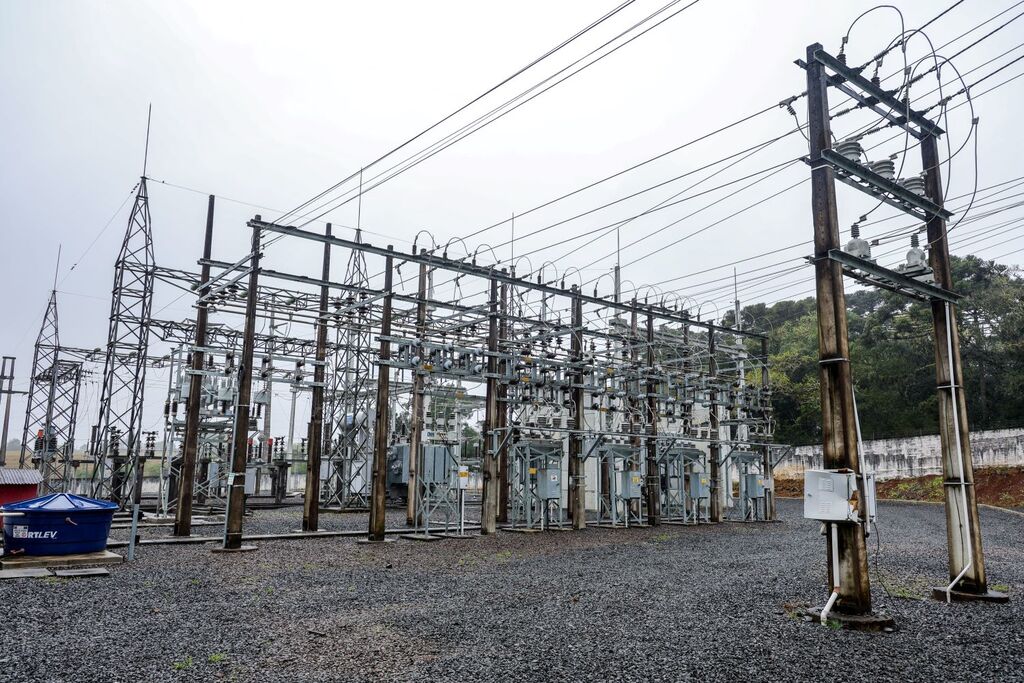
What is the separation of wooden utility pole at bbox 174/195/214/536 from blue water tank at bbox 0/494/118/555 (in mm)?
4066

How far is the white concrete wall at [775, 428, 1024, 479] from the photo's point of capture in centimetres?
3400

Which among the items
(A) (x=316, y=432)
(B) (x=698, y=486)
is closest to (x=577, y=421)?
(B) (x=698, y=486)

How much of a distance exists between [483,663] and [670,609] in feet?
10.7

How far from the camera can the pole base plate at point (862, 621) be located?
744cm

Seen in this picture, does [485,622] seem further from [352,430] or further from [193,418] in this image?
[352,430]

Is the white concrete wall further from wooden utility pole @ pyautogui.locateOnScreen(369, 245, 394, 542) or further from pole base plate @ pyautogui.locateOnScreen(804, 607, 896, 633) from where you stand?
pole base plate @ pyautogui.locateOnScreen(804, 607, 896, 633)

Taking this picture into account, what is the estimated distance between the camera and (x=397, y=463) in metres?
29.0

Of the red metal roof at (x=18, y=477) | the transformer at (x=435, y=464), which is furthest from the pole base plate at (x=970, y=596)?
the red metal roof at (x=18, y=477)

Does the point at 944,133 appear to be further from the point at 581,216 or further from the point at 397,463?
the point at 397,463

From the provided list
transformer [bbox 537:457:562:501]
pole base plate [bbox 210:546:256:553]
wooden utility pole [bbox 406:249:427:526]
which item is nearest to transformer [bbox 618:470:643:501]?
transformer [bbox 537:457:562:501]

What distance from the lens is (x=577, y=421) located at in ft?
68.1

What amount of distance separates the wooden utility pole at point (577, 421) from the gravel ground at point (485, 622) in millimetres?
6687

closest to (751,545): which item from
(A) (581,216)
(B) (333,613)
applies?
(A) (581,216)

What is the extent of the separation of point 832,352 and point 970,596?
3.80 meters
